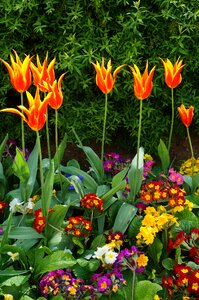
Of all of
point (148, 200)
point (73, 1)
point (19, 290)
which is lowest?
point (19, 290)

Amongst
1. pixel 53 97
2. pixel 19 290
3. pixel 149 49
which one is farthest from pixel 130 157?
pixel 19 290

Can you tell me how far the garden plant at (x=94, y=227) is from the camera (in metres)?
3.30

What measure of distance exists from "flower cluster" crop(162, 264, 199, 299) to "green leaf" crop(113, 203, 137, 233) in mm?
408

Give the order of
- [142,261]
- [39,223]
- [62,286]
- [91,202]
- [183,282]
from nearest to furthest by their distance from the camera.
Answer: [62,286], [183,282], [142,261], [39,223], [91,202]

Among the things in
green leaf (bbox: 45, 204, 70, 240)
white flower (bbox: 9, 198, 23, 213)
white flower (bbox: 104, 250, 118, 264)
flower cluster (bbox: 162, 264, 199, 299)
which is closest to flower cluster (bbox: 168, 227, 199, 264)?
flower cluster (bbox: 162, 264, 199, 299)

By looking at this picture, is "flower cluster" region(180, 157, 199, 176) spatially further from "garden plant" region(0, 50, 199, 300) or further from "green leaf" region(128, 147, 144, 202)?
"green leaf" region(128, 147, 144, 202)

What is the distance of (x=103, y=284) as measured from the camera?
3.21 meters

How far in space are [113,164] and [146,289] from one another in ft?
3.92

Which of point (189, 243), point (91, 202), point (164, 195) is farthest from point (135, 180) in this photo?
point (189, 243)

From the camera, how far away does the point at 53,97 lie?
3521 millimetres

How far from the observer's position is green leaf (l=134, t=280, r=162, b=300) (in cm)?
332

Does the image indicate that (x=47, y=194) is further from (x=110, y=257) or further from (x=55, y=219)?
(x=110, y=257)

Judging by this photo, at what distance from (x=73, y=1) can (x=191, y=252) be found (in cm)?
180

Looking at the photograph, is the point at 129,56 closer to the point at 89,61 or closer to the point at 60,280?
the point at 89,61
